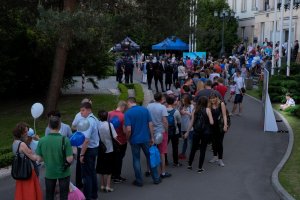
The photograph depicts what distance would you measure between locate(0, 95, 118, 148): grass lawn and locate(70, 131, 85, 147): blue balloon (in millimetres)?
7841

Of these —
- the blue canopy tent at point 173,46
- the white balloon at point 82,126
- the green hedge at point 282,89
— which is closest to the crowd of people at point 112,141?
the white balloon at point 82,126

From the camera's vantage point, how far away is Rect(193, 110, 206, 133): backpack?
34.9ft

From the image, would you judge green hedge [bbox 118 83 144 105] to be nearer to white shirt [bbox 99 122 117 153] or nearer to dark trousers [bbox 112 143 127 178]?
dark trousers [bbox 112 143 127 178]

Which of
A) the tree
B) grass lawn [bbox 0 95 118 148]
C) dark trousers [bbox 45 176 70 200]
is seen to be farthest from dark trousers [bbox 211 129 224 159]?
the tree

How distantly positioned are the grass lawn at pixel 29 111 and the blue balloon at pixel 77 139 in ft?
25.7

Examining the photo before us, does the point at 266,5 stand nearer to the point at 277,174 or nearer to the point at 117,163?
the point at 277,174

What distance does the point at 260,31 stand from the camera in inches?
1699

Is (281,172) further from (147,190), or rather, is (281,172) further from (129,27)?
(129,27)

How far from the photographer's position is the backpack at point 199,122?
1062cm

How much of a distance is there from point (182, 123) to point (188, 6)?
9.22m

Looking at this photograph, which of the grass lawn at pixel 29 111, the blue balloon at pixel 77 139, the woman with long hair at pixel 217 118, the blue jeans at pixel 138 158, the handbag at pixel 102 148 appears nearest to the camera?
the blue balloon at pixel 77 139

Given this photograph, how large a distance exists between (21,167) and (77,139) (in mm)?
1031

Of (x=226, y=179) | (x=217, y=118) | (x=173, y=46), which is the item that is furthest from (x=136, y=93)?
(x=173, y=46)

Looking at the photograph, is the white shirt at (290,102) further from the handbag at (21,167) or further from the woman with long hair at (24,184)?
the handbag at (21,167)
